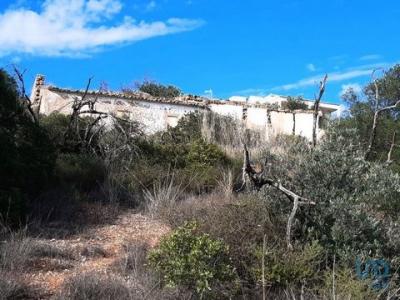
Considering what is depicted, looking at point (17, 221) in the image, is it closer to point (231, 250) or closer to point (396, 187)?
point (231, 250)

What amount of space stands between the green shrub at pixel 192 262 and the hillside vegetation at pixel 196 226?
0.01 m

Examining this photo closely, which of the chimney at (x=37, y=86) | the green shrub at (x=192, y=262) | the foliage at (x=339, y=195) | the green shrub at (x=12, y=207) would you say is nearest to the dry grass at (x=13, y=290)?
A: the green shrub at (x=192, y=262)

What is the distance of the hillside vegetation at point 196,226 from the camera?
5.58 meters

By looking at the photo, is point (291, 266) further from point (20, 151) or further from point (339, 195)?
point (20, 151)

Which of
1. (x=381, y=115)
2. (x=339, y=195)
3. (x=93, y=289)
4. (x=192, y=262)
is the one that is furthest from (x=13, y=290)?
(x=381, y=115)

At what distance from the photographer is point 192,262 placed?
5418 mm

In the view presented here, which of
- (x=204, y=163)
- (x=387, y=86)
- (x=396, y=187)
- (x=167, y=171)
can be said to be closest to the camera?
(x=396, y=187)

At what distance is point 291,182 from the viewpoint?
7.30 meters

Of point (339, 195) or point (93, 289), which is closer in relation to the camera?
point (93, 289)

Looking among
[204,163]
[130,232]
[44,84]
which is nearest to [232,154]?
[204,163]

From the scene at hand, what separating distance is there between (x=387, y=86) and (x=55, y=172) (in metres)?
11.7

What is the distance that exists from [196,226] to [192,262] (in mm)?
734

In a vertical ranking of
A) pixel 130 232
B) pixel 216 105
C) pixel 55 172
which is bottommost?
pixel 130 232

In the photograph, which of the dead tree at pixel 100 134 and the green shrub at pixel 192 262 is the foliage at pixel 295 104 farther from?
the green shrub at pixel 192 262
